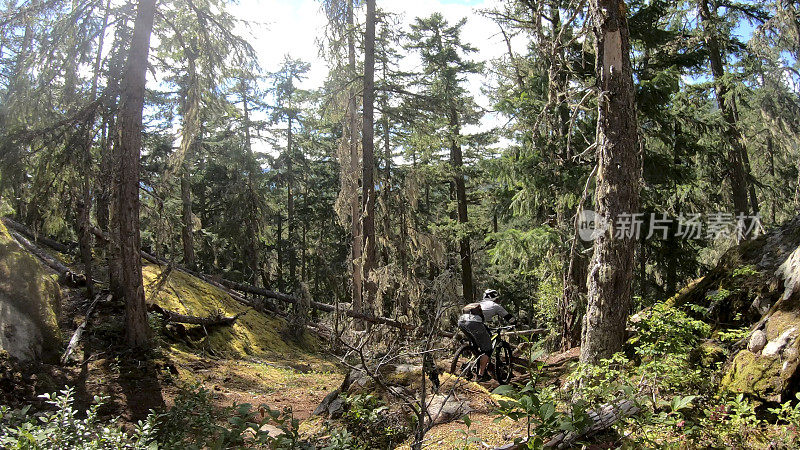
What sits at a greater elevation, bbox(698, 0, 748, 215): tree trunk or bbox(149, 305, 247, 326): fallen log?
bbox(698, 0, 748, 215): tree trunk

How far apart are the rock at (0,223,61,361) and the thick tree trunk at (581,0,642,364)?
7918 mm

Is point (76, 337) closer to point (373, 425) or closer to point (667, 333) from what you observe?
point (373, 425)

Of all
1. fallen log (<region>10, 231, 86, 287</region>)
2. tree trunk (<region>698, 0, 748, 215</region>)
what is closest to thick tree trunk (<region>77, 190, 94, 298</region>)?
fallen log (<region>10, 231, 86, 287</region>)

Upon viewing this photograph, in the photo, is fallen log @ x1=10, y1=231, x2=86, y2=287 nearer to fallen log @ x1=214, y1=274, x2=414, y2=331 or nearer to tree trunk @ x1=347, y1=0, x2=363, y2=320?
fallen log @ x1=214, y1=274, x2=414, y2=331

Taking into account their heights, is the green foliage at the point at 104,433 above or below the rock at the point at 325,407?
above

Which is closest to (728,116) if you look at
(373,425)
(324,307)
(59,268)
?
(373,425)

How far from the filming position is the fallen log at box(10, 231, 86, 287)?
955cm

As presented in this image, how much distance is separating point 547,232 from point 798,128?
16278 millimetres

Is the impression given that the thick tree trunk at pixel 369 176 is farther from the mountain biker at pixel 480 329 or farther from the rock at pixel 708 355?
the rock at pixel 708 355

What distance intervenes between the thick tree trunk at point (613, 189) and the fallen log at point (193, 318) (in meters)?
8.45

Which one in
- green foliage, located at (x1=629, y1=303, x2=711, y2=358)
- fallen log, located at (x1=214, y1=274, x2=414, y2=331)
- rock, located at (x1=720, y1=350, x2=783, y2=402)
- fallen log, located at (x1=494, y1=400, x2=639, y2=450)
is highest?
green foliage, located at (x1=629, y1=303, x2=711, y2=358)

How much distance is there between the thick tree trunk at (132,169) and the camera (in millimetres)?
7375

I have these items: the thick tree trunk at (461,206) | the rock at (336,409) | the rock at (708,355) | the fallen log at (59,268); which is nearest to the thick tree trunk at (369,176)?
the rock at (336,409)

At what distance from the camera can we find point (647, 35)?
27.5ft
